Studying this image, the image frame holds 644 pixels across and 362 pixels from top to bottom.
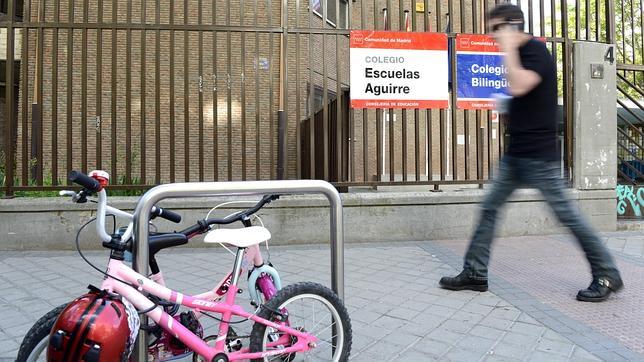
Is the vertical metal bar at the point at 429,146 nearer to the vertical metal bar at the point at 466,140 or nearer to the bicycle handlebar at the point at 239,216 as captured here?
the vertical metal bar at the point at 466,140

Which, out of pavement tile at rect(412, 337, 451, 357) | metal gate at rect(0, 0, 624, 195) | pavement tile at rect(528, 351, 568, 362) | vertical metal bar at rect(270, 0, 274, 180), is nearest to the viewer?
pavement tile at rect(528, 351, 568, 362)

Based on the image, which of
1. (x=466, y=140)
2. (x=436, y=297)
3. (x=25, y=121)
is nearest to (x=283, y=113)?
(x=466, y=140)

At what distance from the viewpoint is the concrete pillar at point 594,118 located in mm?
6418

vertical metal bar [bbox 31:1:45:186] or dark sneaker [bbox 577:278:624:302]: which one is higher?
vertical metal bar [bbox 31:1:45:186]

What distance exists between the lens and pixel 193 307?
7.62ft

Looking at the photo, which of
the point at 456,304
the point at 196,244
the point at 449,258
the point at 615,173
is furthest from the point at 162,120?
the point at 615,173

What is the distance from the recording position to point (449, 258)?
5.06 meters

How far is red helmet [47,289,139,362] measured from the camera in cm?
191

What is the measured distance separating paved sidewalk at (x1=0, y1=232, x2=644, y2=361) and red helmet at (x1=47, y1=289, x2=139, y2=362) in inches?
39.1

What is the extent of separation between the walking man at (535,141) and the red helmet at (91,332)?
270 cm

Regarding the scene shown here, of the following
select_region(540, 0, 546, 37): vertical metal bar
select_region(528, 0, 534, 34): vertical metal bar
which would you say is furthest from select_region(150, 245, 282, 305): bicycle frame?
select_region(540, 0, 546, 37): vertical metal bar

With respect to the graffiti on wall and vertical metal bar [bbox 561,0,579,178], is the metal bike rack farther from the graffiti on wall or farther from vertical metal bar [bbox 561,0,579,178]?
the graffiti on wall

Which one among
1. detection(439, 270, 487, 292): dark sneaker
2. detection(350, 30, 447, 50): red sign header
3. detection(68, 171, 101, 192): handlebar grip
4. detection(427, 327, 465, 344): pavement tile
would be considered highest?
detection(350, 30, 447, 50): red sign header

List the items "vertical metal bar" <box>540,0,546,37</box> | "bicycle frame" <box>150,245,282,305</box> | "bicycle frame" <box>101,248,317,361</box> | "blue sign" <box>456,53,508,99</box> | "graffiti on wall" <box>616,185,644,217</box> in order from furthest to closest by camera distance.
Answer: "graffiti on wall" <box>616,185,644,217</box>, "vertical metal bar" <box>540,0,546,37</box>, "blue sign" <box>456,53,508,99</box>, "bicycle frame" <box>150,245,282,305</box>, "bicycle frame" <box>101,248,317,361</box>
